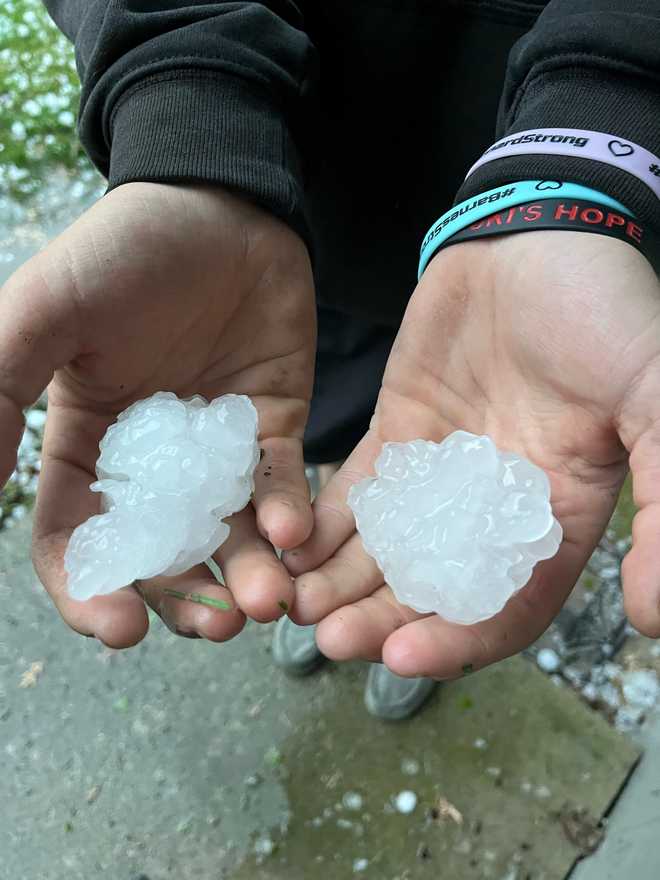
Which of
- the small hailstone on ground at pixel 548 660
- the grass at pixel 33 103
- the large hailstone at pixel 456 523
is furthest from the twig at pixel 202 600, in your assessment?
the grass at pixel 33 103

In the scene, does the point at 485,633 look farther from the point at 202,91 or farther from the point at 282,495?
the point at 202,91

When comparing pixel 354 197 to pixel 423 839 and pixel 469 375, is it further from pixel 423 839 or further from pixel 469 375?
pixel 423 839

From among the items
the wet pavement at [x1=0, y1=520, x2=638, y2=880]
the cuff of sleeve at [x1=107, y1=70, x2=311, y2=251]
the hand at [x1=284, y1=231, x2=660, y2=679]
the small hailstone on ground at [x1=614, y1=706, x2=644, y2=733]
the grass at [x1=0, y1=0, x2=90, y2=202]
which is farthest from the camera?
the grass at [x1=0, y1=0, x2=90, y2=202]

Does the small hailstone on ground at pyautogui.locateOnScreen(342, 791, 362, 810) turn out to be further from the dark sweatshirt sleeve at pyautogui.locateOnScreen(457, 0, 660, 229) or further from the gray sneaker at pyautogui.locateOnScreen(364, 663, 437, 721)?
the dark sweatshirt sleeve at pyautogui.locateOnScreen(457, 0, 660, 229)

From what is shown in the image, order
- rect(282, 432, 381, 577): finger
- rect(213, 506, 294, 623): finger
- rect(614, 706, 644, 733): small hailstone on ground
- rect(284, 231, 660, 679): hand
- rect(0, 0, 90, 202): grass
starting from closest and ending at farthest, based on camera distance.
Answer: rect(284, 231, 660, 679): hand < rect(213, 506, 294, 623): finger < rect(282, 432, 381, 577): finger < rect(614, 706, 644, 733): small hailstone on ground < rect(0, 0, 90, 202): grass

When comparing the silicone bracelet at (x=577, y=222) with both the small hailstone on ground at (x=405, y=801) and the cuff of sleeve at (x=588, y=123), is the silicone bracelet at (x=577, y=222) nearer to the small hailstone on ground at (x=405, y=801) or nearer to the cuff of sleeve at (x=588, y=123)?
the cuff of sleeve at (x=588, y=123)

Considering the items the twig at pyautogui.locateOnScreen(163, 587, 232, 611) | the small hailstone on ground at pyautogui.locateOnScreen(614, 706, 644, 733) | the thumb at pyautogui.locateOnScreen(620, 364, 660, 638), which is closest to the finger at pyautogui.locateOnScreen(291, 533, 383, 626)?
the twig at pyautogui.locateOnScreen(163, 587, 232, 611)

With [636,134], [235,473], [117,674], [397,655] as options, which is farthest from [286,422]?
[117,674]

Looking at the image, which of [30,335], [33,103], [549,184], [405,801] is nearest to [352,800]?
[405,801]
